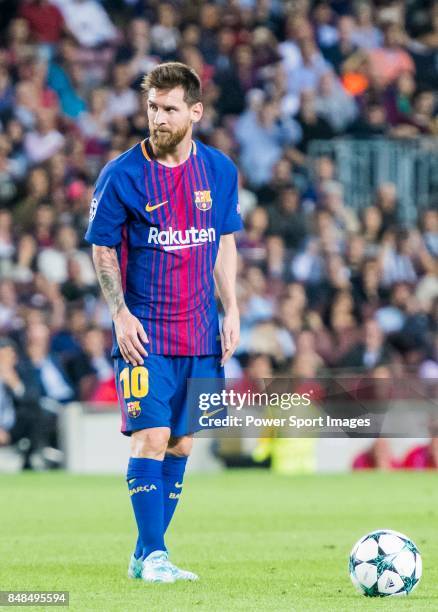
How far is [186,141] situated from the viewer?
23.5ft

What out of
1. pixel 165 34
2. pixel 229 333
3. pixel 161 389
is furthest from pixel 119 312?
pixel 165 34

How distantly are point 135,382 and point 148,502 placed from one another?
1.83 ft

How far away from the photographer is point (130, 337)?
6.92 meters

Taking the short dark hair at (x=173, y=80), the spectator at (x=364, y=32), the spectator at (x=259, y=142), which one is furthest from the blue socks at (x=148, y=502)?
the spectator at (x=364, y=32)

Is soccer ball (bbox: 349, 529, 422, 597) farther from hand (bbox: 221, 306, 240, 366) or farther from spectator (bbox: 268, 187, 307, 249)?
spectator (bbox: 268, 187, 307, 249)

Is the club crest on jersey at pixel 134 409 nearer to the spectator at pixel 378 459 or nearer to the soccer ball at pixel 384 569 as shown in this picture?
the soccer ball at pixel 384 569

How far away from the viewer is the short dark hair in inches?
273

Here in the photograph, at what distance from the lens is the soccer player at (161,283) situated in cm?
692

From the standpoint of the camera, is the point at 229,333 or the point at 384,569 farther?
the point at 229,333

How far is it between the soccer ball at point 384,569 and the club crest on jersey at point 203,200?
6.05 ft

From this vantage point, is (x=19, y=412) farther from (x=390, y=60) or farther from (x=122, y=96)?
(x=390, y=60)

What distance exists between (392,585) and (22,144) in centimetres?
1317

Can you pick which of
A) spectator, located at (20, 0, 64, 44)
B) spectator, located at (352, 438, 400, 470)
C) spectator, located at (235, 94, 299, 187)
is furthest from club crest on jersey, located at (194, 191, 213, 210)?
spectator, located at (20, 0, 64, 44)

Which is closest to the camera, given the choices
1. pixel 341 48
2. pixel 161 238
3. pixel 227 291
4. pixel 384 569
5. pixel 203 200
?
pixel 384 569
